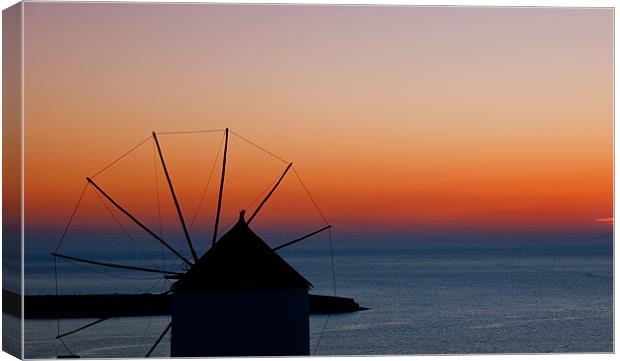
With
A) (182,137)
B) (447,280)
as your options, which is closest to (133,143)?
(182,137)

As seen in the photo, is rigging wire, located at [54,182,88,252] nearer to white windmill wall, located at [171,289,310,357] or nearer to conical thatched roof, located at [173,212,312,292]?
conical thatched roof, located at [173,212,312,292]

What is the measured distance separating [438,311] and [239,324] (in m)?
39.7

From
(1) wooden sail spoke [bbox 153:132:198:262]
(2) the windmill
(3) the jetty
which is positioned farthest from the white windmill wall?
(3) the jetty

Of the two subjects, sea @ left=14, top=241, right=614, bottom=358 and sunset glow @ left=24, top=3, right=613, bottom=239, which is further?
sea @ left=14, top=241, right=614, bottom=358

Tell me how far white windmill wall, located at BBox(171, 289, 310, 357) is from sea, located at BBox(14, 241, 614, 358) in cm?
171

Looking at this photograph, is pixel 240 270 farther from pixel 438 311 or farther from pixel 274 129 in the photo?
pixel 438 311

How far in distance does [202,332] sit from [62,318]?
110 feet

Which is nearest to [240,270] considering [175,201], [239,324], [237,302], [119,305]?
[237,302]

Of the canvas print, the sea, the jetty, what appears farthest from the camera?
the jetty

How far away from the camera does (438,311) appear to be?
168ft

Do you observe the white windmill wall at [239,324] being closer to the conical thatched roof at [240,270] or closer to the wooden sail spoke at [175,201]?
the conical thatched roof at [240,270]

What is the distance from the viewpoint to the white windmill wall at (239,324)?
39.2ft

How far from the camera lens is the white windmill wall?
1196 cm

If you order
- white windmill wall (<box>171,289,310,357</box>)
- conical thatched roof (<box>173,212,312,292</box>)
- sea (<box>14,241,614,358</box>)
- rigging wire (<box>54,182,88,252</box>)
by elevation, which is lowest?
sea (<box>14,241,614,358</box>)
